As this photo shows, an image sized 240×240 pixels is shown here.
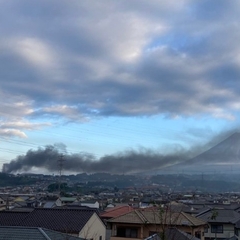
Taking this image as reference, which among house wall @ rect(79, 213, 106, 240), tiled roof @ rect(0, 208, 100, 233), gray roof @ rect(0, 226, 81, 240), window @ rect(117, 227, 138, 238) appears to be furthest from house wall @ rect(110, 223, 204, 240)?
gray roof @ rect(0, 226, 81, 240)

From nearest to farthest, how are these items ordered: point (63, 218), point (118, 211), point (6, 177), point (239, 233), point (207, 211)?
point (63, 218), point (239, 233), point (118, 211), point (207, 211), point (6, 177)

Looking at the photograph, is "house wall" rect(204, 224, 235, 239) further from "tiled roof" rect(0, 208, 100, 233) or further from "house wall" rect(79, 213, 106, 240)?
"tiled roof" rect(0, 208, 100, 233)

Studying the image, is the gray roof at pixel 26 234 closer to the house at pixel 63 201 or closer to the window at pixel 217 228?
the window at pixel 217 228

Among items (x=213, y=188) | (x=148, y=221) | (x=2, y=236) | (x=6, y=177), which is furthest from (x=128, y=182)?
(x=2, y=236)

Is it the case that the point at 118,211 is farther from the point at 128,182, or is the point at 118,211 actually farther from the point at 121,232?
the point at 128,182

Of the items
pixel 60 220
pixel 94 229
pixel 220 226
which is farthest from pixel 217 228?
pixel 60 220

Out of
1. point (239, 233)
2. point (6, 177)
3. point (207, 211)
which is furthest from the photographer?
point (6, 177)

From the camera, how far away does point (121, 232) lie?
2947cm

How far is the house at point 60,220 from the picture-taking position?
25.1 meters

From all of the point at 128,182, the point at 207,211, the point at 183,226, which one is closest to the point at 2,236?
Result: the point at 183,226

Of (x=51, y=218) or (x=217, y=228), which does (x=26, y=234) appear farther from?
(x=217, y=228)

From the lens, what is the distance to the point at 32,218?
2678cm

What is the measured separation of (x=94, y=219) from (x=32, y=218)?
→ 4.01m

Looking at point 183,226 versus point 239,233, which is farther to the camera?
point 239,233
